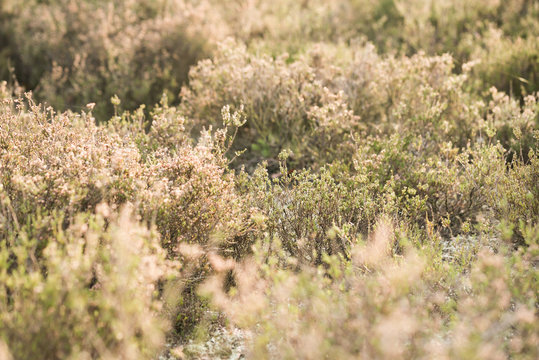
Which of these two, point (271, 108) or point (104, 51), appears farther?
point (104, 51)

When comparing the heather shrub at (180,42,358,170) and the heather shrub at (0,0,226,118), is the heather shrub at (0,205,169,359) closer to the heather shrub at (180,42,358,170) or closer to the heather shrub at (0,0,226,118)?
the heather shrub at (180,42,358,170)

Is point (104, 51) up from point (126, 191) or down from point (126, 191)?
up

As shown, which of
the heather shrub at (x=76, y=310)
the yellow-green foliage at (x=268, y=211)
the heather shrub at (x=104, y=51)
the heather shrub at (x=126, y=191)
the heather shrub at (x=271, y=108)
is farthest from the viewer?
the heather shrub at (x=104, y=51)

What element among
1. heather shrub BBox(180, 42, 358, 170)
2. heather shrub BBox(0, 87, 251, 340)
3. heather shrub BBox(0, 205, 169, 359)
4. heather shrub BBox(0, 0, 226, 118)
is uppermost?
heather shrub BBox(0, 0, 226, 118)

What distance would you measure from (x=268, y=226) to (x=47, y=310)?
1.43m

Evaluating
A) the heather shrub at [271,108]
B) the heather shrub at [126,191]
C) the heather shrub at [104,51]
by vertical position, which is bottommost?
the heather shrub at [126,191]

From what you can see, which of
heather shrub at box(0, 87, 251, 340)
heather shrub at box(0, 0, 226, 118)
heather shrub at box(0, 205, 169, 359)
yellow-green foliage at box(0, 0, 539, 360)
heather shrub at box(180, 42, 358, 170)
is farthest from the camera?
heather shrub at box(0, 0, 226, 118)

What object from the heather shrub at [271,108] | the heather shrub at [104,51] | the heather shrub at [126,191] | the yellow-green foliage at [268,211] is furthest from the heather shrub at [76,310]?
the heather shrub at [104,51]

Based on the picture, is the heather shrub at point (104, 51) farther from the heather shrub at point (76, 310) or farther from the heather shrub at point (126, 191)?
the heather shrub at point (76, 310)

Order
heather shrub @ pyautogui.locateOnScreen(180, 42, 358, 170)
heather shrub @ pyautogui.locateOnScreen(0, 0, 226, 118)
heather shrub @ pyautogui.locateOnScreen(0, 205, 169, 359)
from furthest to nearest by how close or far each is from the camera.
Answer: heather shrub @ pyautogui.locateOnScreen(0, 0, 226, 118) < heather shrub @ pyautogui.locateOnScreen(180, 42, 358, 170) < heather shrub @ pyautogui.locateOnScreen(0, 205, 169, 359)

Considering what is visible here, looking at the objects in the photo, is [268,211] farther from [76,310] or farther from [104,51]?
[104,51]

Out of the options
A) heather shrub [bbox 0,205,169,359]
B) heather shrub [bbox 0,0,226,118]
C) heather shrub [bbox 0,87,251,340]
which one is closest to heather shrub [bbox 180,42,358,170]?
heather shrub [bbox 0,0,226,118]

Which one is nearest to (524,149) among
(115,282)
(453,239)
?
(453,239)

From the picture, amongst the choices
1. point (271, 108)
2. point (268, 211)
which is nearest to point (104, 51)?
point (271, 108)
